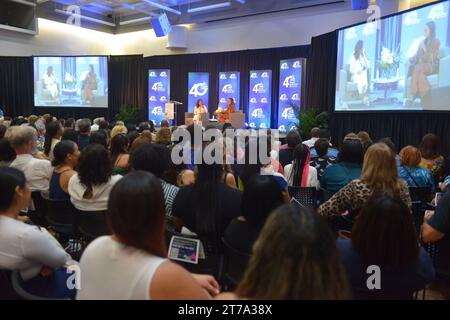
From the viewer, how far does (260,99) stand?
11188mm

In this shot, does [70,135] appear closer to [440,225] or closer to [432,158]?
[440,225]

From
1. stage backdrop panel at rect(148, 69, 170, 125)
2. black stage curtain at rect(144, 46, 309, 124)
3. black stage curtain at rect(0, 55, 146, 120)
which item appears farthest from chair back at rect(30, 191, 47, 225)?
black stage curtain at rect(0, 55, 146, 120)

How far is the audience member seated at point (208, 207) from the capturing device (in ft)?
6.98

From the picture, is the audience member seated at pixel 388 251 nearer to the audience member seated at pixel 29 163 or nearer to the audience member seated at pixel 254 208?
the audience member seated at pixel 254 208

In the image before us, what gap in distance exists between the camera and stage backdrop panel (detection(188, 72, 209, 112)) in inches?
495

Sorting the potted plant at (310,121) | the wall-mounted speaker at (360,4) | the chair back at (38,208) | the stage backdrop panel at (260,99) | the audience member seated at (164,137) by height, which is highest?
the wall-mounted speaker at (360,4)

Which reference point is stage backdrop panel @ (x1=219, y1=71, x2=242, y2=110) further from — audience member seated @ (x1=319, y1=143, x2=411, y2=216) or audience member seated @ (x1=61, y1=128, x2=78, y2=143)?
audience member seated @ (x1=319, y1=143, x2=411, y2=216)

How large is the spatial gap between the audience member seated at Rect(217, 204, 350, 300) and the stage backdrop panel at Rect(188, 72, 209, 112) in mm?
11839

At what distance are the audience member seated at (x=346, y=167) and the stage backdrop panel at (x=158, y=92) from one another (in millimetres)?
10564

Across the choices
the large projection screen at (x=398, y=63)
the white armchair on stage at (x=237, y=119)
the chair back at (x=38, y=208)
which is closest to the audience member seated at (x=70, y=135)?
the chair back at (x=38, y=208)

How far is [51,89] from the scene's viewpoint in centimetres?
1295

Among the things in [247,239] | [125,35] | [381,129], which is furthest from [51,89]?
[247,239]

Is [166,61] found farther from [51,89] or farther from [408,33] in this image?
[408,33]
